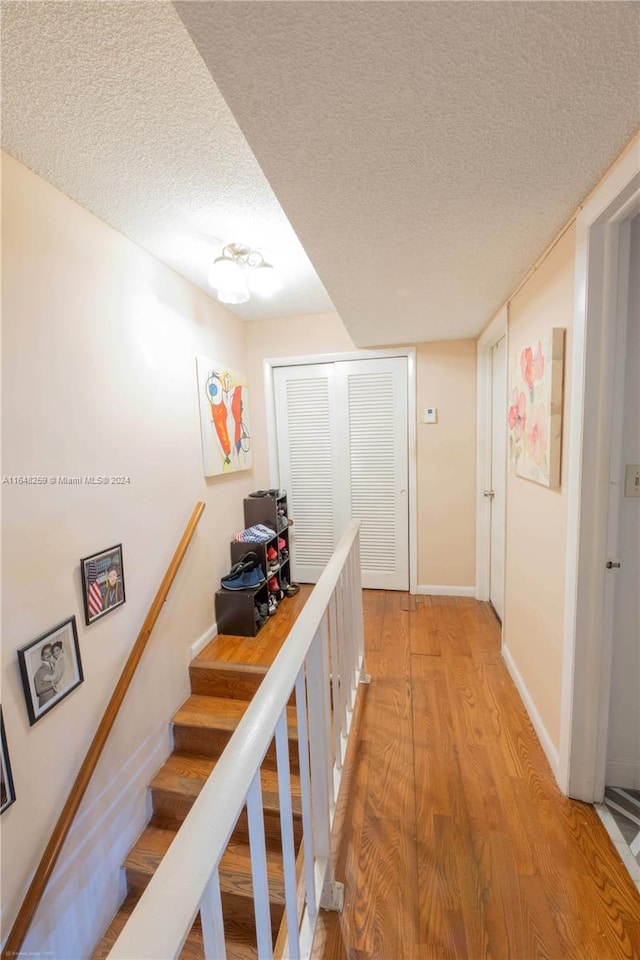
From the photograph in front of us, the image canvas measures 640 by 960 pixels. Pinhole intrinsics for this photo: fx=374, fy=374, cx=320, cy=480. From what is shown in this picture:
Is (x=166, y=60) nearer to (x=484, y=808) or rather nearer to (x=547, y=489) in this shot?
(x=547, y=489)

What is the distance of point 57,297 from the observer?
4.71 ft

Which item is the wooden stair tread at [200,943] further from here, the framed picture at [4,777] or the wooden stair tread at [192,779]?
the framed picture at [4,777]

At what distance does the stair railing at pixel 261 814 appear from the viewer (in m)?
0.44

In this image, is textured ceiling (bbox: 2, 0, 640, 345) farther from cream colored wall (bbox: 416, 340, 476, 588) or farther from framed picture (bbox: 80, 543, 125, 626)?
framed picture (bbox: 80, 543, 125, 626)

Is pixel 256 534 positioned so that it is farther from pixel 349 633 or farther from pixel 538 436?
pixel 538 436

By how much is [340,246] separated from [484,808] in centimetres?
217

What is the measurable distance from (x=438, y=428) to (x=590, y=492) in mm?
1824

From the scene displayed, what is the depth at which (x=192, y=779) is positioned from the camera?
74.7 inches

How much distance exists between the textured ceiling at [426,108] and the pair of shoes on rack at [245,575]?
76.9 inches

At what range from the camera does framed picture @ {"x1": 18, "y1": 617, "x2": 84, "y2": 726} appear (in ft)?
4.13

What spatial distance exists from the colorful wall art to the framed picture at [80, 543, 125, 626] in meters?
0.90

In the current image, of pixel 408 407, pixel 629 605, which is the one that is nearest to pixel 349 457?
pixel 408 407

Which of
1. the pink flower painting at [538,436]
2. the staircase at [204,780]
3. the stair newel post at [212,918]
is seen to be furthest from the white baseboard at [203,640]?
the pink flower painting at [538,436]

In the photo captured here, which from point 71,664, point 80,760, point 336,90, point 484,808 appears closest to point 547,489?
point 484,808
